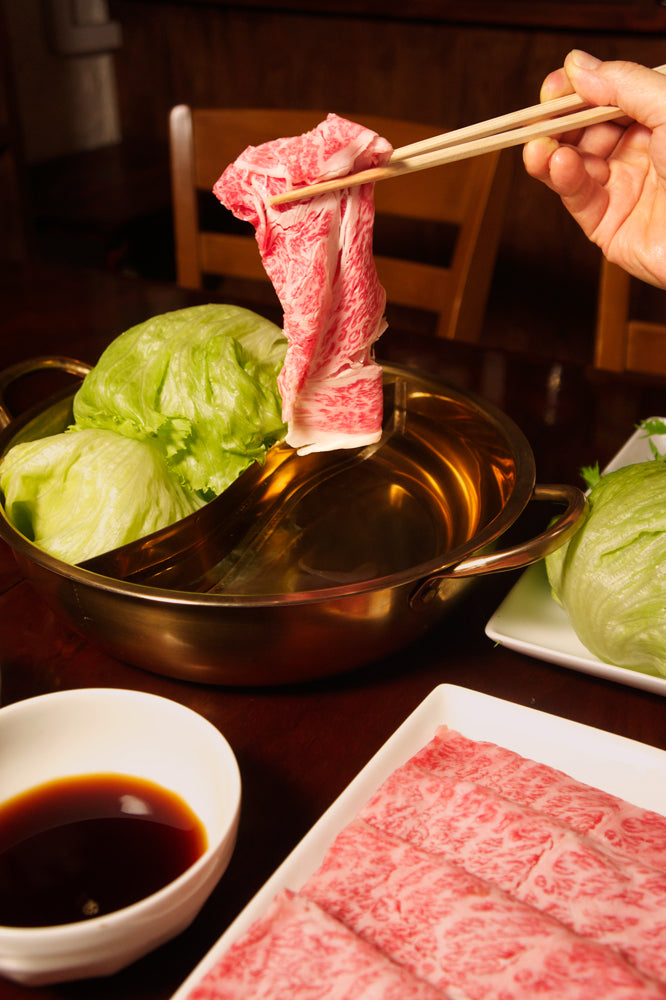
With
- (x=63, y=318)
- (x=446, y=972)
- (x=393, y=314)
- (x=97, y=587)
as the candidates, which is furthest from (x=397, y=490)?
(x=393, y=314)

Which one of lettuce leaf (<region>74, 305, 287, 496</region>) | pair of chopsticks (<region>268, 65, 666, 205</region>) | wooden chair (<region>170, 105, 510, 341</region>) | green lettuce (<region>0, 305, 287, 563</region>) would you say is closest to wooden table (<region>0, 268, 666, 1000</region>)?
green lettuce (<region>0, 305, 287, 563</region>)

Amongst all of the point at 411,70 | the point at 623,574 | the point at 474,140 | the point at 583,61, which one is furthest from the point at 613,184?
the point at 411,70

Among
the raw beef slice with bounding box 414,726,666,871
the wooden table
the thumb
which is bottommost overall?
the wooden table

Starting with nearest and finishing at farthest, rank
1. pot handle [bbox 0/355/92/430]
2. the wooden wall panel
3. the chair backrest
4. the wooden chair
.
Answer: pot handle [bbox 0/355/92/430], the chair backrest, the wooden chair, the wooden wall panel

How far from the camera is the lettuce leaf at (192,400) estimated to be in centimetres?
136

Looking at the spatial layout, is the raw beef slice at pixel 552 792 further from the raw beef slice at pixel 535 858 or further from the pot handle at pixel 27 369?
the pot handle at pixel 27 369

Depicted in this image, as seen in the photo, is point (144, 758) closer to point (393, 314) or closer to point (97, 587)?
point (97, 587)

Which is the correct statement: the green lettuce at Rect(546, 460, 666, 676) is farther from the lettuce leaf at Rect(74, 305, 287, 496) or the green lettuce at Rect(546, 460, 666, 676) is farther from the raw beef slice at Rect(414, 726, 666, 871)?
the lettuce leaf at Rect(74, 305, 287, 496)

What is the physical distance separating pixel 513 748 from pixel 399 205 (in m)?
1.83

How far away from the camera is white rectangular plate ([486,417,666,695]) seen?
111 centimetres

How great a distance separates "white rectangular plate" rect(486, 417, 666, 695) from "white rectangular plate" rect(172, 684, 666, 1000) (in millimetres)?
131

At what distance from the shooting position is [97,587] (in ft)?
3.27

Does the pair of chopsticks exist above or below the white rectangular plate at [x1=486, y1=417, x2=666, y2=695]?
above

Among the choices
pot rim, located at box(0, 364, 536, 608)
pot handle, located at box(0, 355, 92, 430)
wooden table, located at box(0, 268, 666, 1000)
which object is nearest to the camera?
wooden table, located at box(0, 268, 666, 1000)
